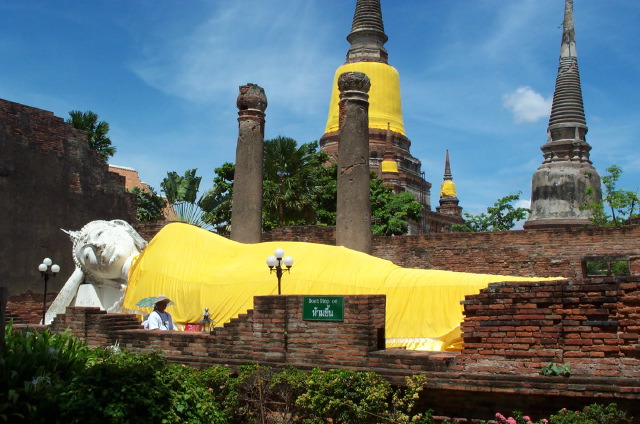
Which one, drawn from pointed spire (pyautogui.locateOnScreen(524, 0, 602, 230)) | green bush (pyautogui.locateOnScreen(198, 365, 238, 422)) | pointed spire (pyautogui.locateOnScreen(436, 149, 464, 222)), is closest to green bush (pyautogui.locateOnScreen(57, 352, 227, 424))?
green bush (pyautogui.locateOnScreen(198, 365, 238, 422))

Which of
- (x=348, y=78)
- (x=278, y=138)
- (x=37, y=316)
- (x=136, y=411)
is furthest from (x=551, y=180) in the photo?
(x=136, y=411)

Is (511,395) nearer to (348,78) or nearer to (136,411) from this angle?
(136,411)

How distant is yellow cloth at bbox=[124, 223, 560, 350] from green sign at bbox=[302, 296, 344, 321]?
2.83 meters

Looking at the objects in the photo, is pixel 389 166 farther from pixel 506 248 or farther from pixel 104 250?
pixel 104 250

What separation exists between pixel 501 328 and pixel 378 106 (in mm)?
38750

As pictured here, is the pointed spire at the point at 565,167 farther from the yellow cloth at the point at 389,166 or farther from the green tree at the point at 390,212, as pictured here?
the yellow cloth at the point at 389,166

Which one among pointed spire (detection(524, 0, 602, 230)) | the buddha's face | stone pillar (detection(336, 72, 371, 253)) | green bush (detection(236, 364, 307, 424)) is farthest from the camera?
pointed spire (detection(524, 0, 602, 230))

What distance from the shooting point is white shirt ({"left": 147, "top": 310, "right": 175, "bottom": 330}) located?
Answer: 1080 cm

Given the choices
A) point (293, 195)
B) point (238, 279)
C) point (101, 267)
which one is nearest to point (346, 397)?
point (238, 279)

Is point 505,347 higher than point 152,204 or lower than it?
lower

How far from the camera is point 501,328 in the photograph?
750 cm

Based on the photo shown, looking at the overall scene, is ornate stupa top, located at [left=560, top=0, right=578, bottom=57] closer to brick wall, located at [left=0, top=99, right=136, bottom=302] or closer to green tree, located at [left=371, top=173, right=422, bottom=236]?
green tree, located at [left=371, top=173, right=422, bottom=236]

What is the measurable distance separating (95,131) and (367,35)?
21.0 meters

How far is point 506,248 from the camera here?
18375mm
